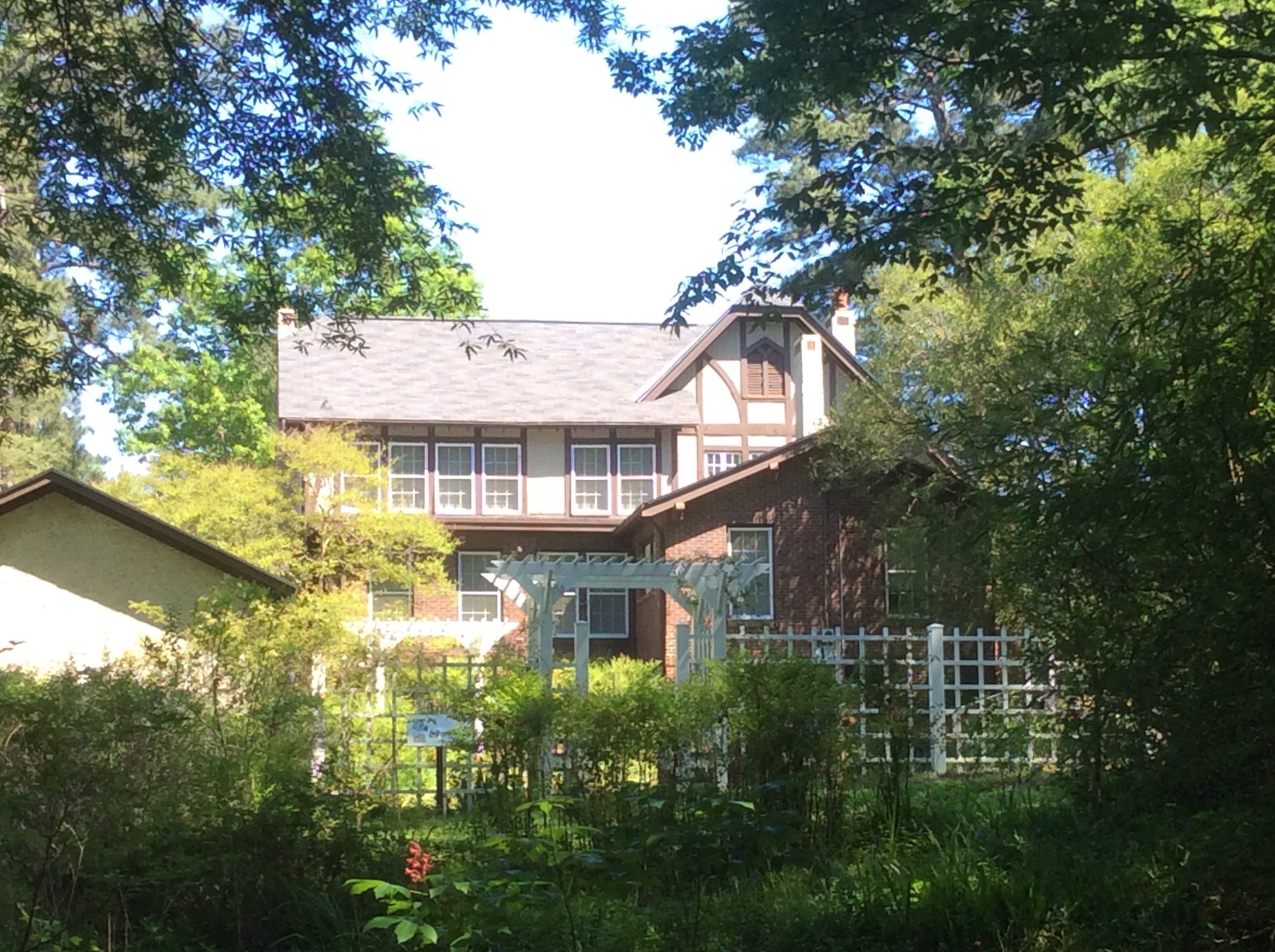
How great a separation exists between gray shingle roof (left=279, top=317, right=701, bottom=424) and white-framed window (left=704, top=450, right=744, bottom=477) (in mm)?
1139

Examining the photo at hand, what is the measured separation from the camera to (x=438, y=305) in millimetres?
11164

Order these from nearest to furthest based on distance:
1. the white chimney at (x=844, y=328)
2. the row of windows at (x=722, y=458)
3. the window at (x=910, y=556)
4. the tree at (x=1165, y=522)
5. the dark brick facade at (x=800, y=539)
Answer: the tree at (x=1165, y=522) → the window at (x=910, y=556) → the dark brick facade at (x=800, y=539) → the row of windows at (x=722, y=458) → the white chimney at (x=844, y=328)

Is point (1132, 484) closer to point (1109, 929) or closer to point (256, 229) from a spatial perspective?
point (1109, 929)

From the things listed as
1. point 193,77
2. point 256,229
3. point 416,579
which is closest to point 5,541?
point 256,229

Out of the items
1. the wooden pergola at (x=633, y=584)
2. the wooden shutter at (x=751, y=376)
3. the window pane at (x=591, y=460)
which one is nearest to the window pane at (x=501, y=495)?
the window pane at (x=591, y=460)

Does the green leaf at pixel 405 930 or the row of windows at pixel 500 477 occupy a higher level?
the row of windows at pixel 500 477

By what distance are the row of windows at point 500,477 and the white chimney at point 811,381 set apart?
3.42m

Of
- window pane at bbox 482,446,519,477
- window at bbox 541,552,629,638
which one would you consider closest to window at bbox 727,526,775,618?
window at bbox 541,552,629,638

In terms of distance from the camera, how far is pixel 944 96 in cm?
929

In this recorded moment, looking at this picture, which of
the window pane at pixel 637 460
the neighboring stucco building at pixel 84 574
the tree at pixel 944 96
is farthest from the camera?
the window pane at pixel 637 460

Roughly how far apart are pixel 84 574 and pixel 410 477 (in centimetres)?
1446

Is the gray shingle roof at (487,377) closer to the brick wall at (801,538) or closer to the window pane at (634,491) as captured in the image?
the window pane at (634,491)

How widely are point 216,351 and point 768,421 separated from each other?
19577mm

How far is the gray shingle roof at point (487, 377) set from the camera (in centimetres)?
2928
